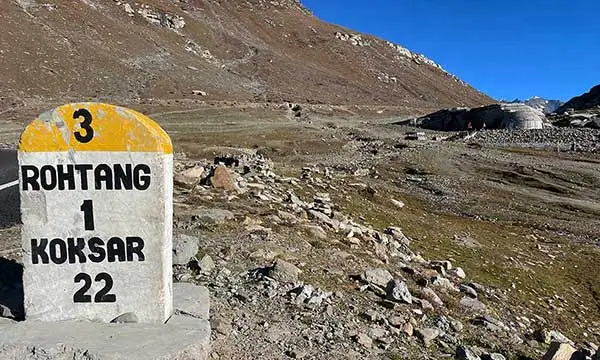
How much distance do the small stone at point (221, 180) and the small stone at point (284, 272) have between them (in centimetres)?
529

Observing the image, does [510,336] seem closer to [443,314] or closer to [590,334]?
[443,314]

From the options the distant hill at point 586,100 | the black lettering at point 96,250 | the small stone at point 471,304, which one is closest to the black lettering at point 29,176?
the black lettering at point 96,250

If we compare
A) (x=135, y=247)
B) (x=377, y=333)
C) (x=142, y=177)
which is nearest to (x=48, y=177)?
(x=142, y=177)

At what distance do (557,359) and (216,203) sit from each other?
23.2ft

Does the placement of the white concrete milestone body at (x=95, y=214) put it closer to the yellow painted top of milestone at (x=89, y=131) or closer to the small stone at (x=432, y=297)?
the yellow painted top of milestone at (x=89, y=131)

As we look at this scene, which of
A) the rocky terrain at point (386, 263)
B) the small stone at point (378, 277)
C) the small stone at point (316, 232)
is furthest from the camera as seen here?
the small stone at point (316, 232)

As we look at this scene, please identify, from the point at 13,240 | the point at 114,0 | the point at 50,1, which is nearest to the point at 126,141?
the point at 13,240

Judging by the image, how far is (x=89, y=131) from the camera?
5.11 metres

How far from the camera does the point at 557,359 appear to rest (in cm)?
621

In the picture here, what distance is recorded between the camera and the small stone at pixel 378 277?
8.27 m

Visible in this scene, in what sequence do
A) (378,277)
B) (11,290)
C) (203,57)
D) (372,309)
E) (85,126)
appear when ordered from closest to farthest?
(85,126) < (11,290) < (372,309) < (378,277) < (203,57)

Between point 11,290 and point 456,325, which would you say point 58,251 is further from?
point 456,325

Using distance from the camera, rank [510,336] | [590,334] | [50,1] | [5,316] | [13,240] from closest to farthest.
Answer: [5,316]
[510,336]
[13,240]
[590,334]
[50,1]

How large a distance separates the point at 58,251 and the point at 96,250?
347 mm
